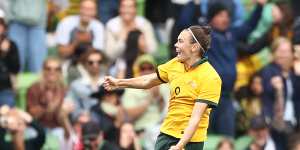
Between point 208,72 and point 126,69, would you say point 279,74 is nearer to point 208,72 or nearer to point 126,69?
point 126,69

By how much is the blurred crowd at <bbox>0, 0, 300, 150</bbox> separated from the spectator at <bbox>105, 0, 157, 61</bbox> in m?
0.01

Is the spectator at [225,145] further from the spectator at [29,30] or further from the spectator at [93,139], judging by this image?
the spectator at [29,30]

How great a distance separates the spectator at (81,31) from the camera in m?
13.9

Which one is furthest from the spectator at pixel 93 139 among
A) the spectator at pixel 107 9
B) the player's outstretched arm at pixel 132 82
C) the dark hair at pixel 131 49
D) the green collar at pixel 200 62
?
the green collar at pixel 200 62

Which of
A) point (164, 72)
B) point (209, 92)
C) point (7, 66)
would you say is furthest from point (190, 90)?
point (7, 66)

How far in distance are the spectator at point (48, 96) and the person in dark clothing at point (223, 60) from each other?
5.83ft

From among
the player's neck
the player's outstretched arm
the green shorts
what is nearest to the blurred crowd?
the player's outstretched arm

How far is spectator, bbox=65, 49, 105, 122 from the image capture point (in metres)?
13.4

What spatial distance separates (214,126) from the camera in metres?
13.8

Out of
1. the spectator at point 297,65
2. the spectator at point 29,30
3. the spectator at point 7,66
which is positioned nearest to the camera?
the spectator at point 7,66

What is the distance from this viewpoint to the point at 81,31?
14062mm

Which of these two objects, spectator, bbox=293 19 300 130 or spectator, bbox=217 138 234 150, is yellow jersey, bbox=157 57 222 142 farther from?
spectator, bbox=293 19 300 130

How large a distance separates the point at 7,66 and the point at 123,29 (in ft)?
5.73

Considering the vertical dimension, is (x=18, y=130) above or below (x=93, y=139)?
above
